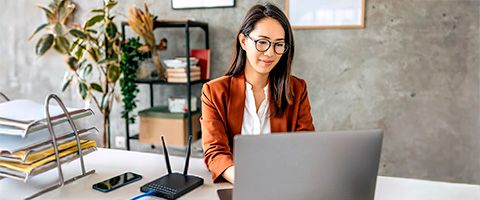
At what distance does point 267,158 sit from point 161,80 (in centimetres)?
244

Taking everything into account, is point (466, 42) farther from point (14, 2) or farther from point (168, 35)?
point (14, 2)

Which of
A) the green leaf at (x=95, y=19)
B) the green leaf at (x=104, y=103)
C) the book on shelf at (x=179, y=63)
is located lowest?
the green leaf at (x=104, y=103)

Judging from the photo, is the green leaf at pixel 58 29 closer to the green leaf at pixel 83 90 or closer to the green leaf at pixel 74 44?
the green leaf at pixel 74 44

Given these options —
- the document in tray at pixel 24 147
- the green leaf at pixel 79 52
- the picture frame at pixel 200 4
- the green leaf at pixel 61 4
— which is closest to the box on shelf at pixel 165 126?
the green leaf at pixel 79 52

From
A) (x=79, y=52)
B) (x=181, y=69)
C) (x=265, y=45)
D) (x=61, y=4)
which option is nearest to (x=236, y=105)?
(x=265, y=45)

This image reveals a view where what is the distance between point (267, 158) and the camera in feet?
3.08

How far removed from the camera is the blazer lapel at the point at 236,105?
1598 millimetres

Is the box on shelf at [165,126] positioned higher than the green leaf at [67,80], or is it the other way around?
the green leaf at [67,80]

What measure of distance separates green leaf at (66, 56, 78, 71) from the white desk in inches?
84.0

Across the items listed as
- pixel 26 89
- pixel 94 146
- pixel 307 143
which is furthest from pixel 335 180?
pixel 26 89

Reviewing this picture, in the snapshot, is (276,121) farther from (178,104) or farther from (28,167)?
(178,104)

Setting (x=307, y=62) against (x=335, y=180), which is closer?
(x=335, y=180)

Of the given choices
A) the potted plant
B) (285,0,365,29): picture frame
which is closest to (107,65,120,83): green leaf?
the potted plant

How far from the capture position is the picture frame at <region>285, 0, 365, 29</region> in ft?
9.90
